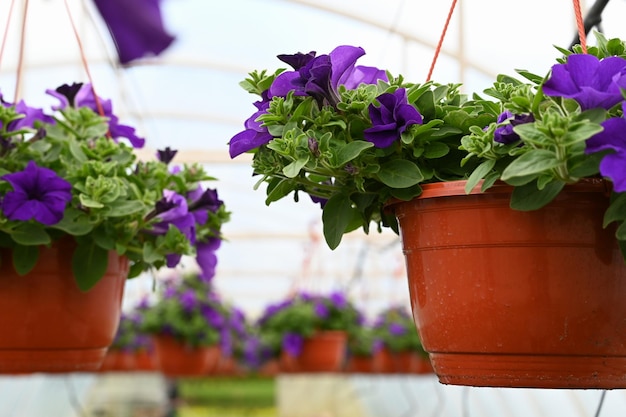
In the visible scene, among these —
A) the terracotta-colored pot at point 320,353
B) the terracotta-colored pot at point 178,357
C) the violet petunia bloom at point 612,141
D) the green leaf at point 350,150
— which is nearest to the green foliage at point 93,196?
the green leaf at point 350,150

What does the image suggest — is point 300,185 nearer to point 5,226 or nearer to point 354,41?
point 5,226

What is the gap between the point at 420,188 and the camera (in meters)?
0.79

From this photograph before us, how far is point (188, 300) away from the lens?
4.04 m

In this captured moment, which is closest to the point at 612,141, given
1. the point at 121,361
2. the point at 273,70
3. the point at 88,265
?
the point at 88,265

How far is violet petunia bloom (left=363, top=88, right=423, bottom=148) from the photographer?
30.3 inches

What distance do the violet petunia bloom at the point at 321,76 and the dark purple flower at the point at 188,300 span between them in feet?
10.6

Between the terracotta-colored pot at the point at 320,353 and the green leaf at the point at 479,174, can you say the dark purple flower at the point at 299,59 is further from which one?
the terracotta-colored pot at the point at 320,353

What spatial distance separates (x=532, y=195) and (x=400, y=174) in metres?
0.13

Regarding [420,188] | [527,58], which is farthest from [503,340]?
[527,58]

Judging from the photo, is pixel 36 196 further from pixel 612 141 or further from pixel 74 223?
pixel 612 141

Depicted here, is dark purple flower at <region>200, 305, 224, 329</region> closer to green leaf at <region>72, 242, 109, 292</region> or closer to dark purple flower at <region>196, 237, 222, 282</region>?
dark purple flower at <region>196, 237, 222, 282</region>

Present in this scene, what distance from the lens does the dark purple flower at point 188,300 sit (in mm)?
3951

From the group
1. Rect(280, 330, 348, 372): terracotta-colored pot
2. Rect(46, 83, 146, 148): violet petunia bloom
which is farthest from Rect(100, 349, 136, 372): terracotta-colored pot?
Rect(46, 83, 146, 148): violet petunia bloom

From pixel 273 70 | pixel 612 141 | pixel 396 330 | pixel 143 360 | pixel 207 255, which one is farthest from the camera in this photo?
pixel 143 360
